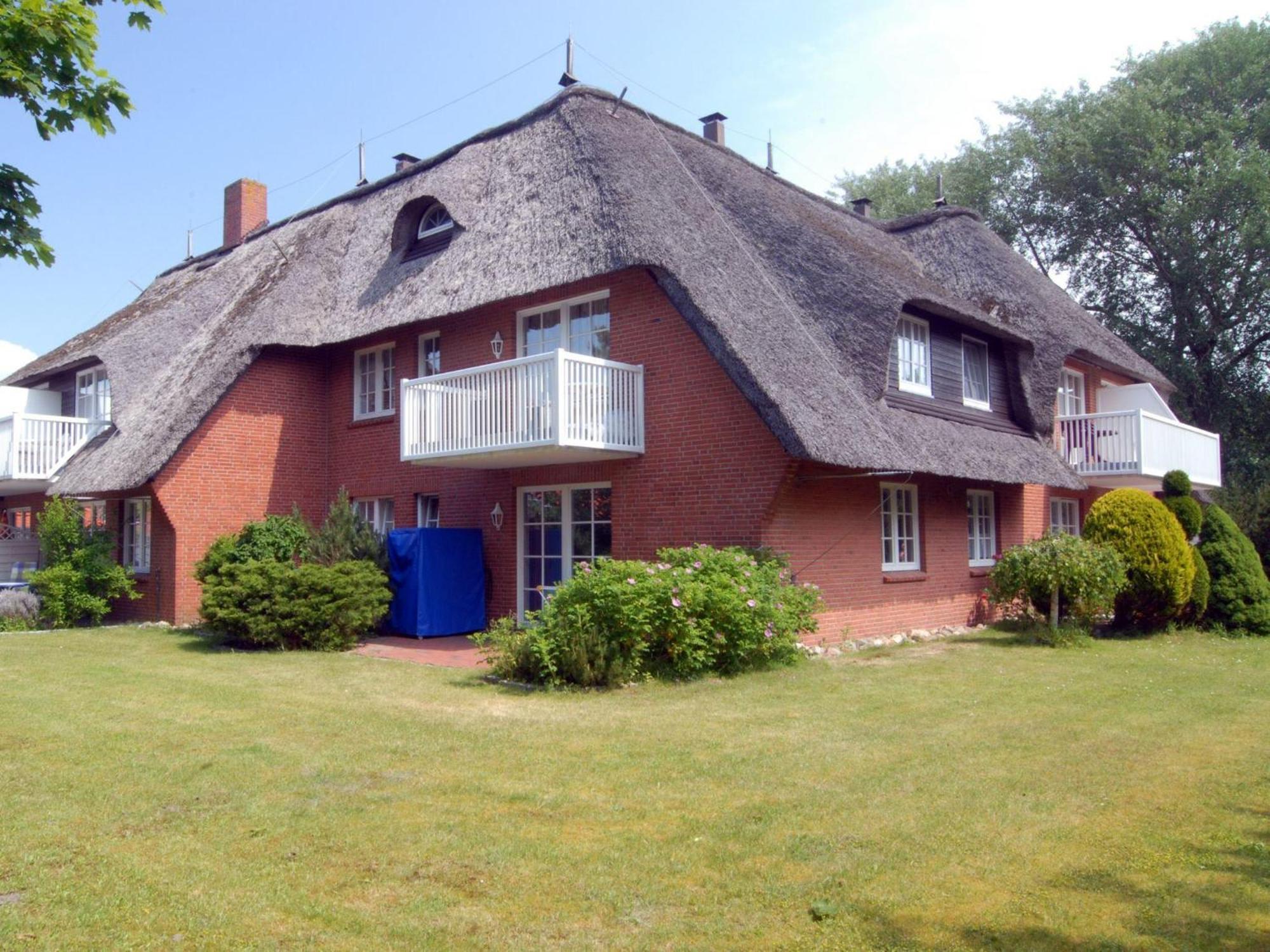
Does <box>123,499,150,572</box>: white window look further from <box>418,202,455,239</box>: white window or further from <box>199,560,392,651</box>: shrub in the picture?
<box>418,202,455,239</box>: white window

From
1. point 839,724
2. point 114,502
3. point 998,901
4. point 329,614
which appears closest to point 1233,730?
point 839,724

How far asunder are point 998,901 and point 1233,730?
4823 mm

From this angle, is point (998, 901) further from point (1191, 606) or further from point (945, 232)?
point (945, 232)

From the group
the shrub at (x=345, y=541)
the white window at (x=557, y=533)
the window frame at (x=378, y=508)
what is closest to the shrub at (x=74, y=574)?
the window frame at (x=378, y=508)

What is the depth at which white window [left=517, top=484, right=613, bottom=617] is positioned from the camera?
47.0 feet

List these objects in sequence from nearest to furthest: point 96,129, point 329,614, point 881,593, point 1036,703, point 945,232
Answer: point 96,129, point 1036,703, point 329,614, point 881,593, point 945,232

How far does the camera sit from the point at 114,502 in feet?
61.0

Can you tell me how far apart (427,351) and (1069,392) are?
42.8ft

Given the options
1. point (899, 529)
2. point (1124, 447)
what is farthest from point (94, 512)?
point (1124, 447)

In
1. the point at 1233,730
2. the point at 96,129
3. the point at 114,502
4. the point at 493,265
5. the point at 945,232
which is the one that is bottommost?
the point at 1233,730

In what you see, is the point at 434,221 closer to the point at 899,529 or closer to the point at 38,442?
the point at 38,442

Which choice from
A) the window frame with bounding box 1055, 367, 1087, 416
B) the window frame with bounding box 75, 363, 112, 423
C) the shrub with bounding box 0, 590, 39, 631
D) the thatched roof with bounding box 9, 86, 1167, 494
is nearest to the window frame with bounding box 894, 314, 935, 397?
the thatched roof with bounding box 9, 86, 1167, 494

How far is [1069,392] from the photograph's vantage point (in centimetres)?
2116

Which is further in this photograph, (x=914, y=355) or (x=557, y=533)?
(x=914, y=355)
